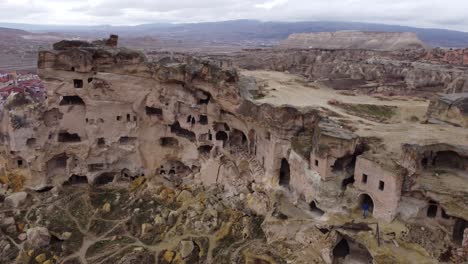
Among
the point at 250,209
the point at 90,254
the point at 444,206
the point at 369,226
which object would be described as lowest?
the point at 90,254

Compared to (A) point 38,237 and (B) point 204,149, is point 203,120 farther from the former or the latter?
(A) point 38,237

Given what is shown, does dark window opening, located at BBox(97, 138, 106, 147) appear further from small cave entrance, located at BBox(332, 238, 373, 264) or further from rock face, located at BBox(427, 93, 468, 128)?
rock face, located at BBox(427, 93, 468, 128)

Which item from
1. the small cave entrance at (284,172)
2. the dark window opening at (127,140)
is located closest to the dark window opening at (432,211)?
the small cave entrance at (284,172)

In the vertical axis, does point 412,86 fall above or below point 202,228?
above

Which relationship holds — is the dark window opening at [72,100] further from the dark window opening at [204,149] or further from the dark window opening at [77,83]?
the dark window opening at [204,149]

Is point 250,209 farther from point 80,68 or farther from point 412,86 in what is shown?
point 412,86

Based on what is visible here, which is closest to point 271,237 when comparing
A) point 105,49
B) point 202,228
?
point 202,228

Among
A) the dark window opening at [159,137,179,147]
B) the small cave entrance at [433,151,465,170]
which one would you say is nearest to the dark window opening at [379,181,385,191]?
the small cave entrance at [433,151,465,170]
